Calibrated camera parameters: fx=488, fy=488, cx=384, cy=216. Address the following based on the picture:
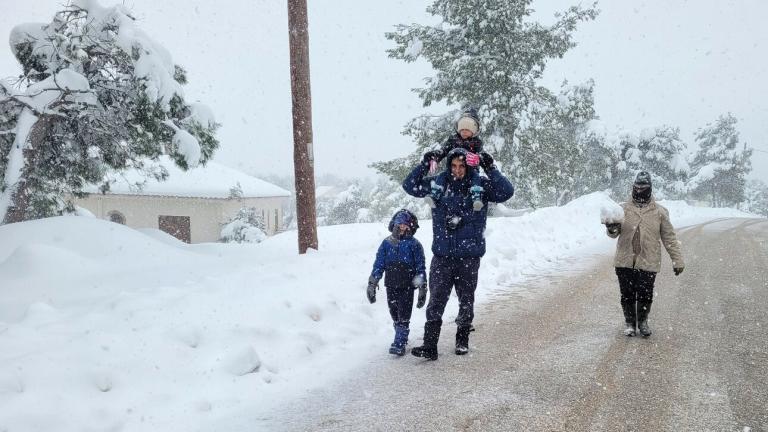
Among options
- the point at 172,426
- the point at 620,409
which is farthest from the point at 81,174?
the point at 620,409

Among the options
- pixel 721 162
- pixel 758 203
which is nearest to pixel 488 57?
pixel 721 162

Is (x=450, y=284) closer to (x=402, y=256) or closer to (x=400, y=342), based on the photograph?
(x=402, y=256)

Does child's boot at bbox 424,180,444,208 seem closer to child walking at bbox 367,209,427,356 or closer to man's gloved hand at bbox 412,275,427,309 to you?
child walking at bbox 367,209,427,356

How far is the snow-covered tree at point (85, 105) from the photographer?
7.22 metres

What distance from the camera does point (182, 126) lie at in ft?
28.2

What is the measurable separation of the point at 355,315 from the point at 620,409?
10.1ft

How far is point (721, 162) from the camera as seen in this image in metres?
57.2

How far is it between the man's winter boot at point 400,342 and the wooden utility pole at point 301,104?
3.60 meters

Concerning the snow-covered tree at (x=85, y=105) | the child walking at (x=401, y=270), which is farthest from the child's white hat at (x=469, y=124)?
the snow-covered tree at (x=85, y=105)

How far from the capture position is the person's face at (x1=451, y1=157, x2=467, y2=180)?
4.49 meters

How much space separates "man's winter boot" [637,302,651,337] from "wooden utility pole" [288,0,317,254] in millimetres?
4914

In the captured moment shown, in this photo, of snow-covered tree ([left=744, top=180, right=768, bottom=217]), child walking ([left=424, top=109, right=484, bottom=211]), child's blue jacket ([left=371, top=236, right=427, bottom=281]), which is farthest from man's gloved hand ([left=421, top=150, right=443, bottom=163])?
snow-covered tree ([left=744, top=180, right=768, bottom=217])

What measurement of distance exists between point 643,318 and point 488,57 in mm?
14182

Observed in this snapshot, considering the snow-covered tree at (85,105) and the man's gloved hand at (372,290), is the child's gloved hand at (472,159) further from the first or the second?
the snow-covered tree at (85,105)
